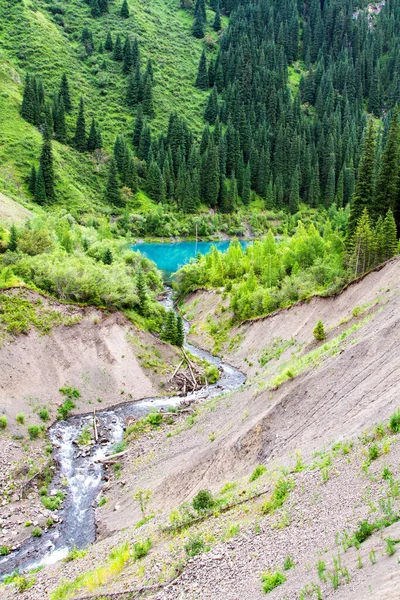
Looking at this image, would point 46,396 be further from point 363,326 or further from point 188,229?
point 188,229

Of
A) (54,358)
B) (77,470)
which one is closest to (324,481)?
(77,470)

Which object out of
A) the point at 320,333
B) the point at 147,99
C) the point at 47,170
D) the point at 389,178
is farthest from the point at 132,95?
the point at 320,333

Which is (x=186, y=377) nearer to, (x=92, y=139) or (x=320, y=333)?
(x=320, y=333)

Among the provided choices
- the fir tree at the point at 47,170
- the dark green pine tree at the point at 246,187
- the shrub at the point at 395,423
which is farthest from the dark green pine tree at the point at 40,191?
the shrub at the point at 395,423

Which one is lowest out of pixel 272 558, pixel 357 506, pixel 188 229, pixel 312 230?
pixel 188 229

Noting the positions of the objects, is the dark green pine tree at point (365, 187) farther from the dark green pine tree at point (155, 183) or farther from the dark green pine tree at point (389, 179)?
the dark green pine tree at point (155, 183)

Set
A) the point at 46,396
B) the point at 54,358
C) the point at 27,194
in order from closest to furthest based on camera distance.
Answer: the point at 46,396, the point at 54,358, the point at 27,194
